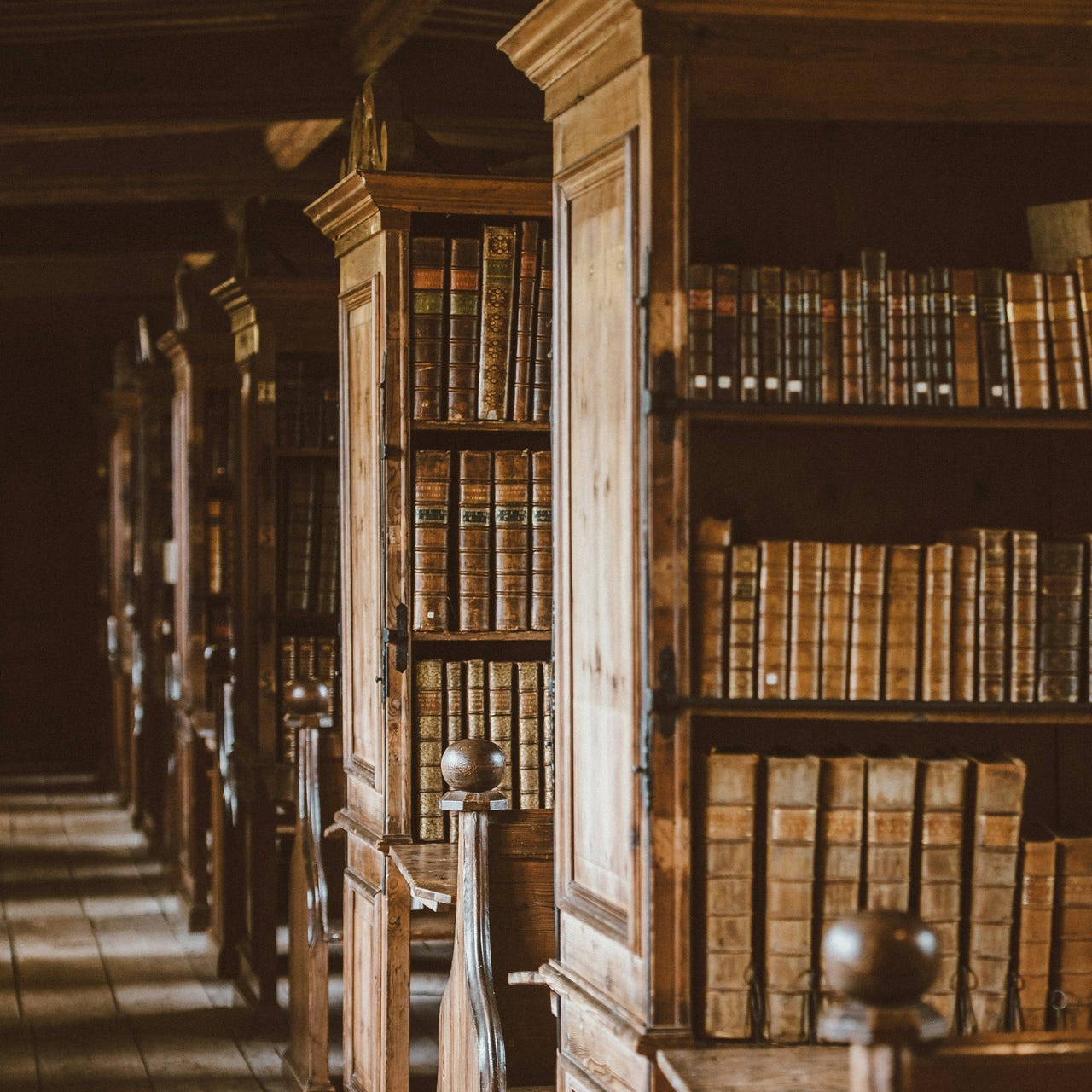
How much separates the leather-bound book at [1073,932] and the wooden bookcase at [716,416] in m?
0.21

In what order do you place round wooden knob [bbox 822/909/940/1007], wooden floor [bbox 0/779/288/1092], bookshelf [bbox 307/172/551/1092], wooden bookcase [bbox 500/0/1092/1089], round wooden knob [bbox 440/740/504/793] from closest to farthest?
1. round wooden knob [bbox 822/909/940/1007]
2. wooden bookcase [bbox 500/0/1092/1089]
3. round wooden knob [bbox 440/740/504/793]
4. bookshelf [bbox 307/172/551/1092]
5. wooden floor [bbox 0/779/288/1092]

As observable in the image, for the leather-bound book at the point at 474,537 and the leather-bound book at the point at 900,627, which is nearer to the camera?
the leather-bound book at the point at 900,627

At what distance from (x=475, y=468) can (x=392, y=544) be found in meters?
0.26

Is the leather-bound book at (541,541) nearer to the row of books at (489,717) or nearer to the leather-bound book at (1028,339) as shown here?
the row of books at (489,717)

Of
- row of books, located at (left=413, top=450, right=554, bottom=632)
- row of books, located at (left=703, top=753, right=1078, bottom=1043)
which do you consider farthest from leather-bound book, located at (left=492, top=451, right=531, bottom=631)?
row of books, located at (left=703, top=753, right=1078, bottom=1043)

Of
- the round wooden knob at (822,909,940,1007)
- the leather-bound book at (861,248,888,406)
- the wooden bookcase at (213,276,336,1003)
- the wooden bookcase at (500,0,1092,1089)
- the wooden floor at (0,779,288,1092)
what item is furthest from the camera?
the wooden bookcase at (213,276,336,1003)

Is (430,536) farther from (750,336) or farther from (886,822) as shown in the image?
(886,822)

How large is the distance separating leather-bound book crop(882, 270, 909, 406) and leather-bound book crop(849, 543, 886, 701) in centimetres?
23

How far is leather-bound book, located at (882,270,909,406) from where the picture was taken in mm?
2508

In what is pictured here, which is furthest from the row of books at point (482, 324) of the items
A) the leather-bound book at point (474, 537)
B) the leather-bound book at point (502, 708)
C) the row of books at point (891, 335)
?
the row of books at point (891, 335)

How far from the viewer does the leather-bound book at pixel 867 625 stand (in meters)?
2.48

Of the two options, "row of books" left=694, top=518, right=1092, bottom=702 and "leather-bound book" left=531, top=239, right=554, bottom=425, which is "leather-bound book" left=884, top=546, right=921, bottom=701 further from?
"leather-bound book" left=531, top=239, right=554, bottom=425

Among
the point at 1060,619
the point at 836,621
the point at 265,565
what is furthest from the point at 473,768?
the point at 265,565

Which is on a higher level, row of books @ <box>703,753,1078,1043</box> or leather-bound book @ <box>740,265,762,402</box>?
leather-bound book @ <box>740,265,762,402</box>
